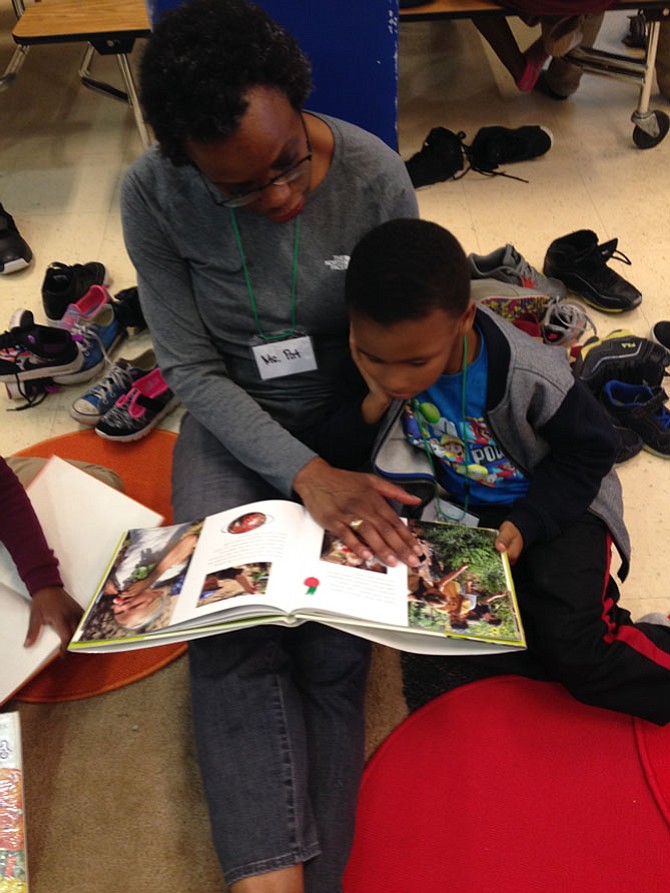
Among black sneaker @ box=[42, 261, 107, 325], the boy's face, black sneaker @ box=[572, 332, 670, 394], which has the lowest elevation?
black sneaker @ box=[572, 332, 670, 394]

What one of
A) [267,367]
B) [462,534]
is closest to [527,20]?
[267,367]

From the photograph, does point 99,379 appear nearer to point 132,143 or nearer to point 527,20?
point 132,143

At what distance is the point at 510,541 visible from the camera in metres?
1.02

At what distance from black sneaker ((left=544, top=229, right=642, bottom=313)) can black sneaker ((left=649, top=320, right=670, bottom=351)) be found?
0.35 feet

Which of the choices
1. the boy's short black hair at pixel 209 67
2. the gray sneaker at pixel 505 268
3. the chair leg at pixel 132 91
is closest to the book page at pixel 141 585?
the boy's short black hair at pixel 209 67

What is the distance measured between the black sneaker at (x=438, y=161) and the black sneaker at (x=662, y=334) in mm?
907

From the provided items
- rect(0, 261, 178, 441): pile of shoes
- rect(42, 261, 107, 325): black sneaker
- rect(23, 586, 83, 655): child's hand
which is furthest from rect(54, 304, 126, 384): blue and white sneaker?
rect(23, 586, 83, 655): child's hand

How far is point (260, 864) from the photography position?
2.82 feet

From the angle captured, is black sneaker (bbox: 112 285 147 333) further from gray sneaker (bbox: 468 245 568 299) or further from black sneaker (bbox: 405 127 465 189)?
black sneaker (bbox: 405 127 465 189)

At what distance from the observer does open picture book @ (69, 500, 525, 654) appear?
0.88 metres

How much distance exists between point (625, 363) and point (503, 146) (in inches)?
42.5

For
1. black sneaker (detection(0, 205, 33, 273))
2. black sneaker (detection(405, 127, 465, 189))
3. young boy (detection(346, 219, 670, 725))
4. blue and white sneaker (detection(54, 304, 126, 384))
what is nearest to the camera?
young boy (detection(346, 219, 670, 725))

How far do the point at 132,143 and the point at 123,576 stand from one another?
205 cm

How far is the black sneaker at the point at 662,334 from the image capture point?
168 centimetres
